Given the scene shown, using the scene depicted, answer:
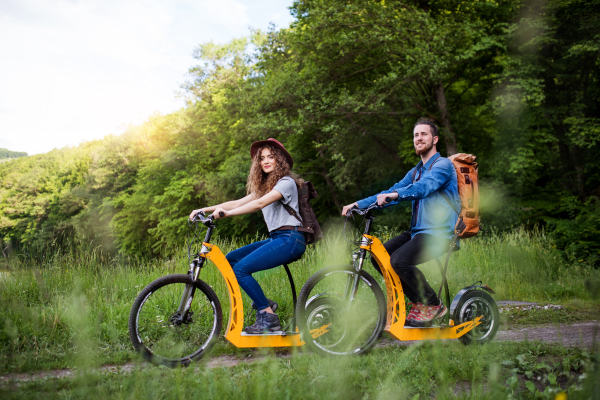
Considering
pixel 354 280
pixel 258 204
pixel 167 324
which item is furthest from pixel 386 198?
pixel 167 324

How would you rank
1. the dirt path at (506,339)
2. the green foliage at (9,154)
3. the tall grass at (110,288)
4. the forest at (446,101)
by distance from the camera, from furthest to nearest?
1. the green foliage at (9,154)
2. the forest at (446,101)
3. the tall grass at (110,288)
4. the dirt path at (506,339)

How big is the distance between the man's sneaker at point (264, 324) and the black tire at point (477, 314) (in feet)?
5.31

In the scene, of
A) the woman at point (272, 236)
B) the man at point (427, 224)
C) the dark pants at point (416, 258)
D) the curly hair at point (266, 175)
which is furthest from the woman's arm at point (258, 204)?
the dark pants at point (416, 258)

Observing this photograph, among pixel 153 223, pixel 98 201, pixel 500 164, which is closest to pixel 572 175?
pixel 500 164

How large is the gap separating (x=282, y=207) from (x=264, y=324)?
103 cm

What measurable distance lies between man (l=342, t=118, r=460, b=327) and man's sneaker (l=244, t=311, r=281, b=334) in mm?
1095

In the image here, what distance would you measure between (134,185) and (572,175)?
98.5 ft

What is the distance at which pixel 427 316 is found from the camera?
379 centimetres

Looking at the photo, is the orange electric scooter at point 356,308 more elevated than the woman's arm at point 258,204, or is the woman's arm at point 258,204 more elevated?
the woman's arm at point 258,204

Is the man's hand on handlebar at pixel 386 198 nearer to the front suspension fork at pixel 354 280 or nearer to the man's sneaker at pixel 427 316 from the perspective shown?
the front suspension fork at pixel 354 280

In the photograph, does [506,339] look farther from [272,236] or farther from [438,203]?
[272,236]

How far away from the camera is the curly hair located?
389 cm

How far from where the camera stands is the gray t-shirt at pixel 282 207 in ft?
12.0

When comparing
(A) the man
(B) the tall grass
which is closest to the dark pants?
(A) the man
